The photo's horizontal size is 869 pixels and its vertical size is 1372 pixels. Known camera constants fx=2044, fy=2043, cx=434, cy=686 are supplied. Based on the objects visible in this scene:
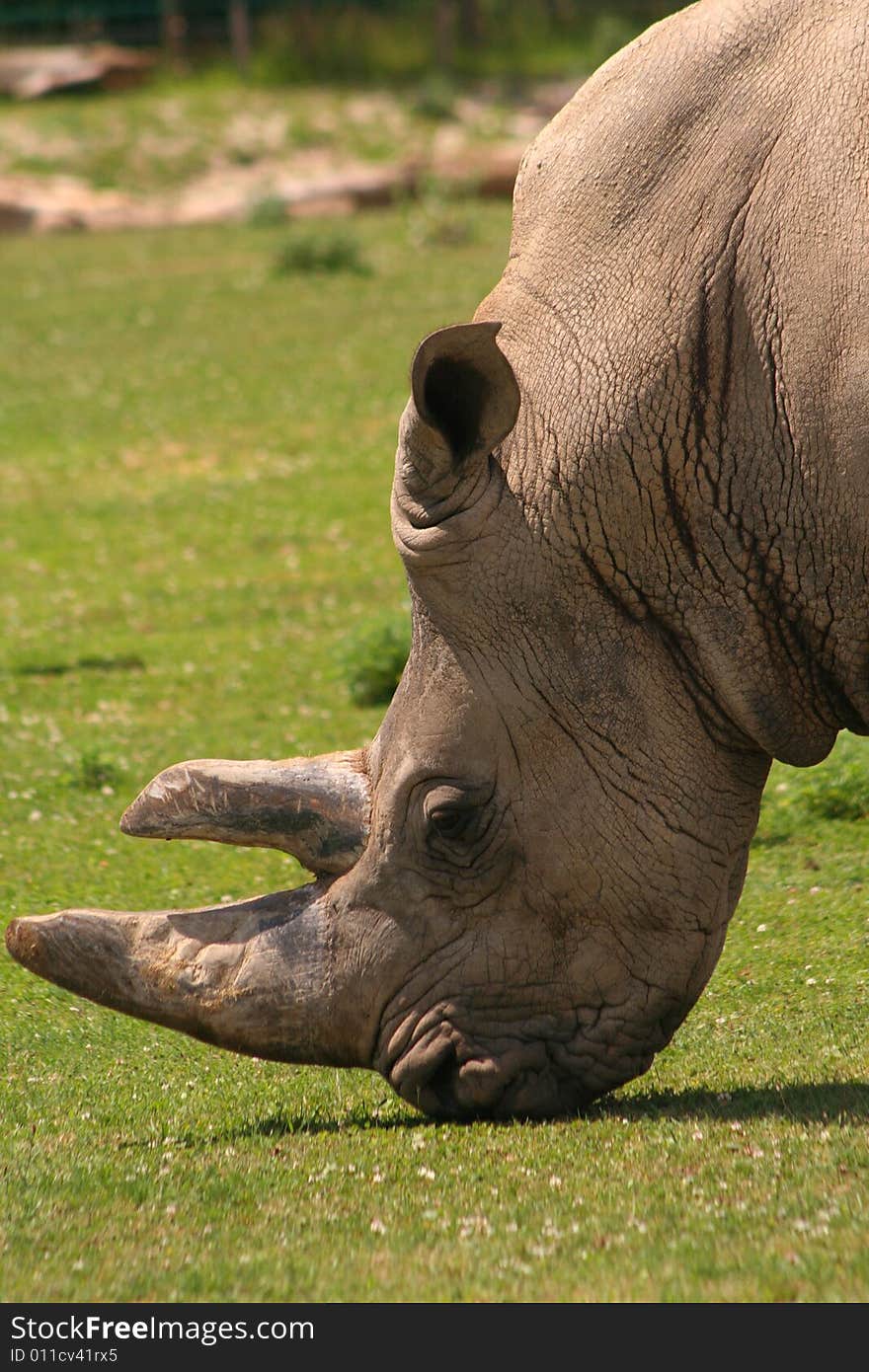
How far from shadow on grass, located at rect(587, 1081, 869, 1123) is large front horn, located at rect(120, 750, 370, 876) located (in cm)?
108

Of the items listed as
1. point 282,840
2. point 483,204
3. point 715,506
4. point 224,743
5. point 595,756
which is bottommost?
point 483,204

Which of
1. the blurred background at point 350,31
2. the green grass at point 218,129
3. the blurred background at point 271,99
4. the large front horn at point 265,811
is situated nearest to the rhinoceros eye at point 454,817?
the large front horn at point 265,811

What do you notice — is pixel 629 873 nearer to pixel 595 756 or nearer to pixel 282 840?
pixel 595 756

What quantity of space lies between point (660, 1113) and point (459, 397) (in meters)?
2.15

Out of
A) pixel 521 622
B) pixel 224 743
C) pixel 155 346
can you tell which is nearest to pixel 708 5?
pixel 521 622

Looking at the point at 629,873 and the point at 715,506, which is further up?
the point at 715,506

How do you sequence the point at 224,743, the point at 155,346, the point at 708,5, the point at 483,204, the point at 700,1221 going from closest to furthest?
the point at 700,1221, the point at 708,5, the point at 224,743, the point at 155,346, the point at 483,204

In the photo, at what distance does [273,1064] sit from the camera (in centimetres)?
704

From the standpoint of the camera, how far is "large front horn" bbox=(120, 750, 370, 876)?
5793 mm

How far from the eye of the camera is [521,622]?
5.57 meters

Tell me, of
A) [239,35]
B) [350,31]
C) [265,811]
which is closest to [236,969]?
[265,811]

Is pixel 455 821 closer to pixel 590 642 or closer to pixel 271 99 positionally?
pixel 590 642

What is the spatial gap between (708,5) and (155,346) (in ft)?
57.0

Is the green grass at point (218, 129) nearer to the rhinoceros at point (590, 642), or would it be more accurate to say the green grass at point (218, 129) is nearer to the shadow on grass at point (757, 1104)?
the rhinoceros at point (590, 642)
